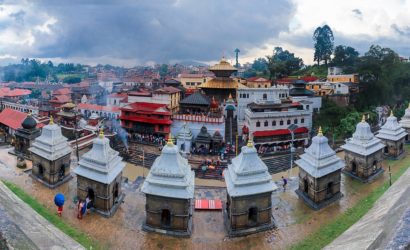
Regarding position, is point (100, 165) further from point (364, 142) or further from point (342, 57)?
point (342, 57)

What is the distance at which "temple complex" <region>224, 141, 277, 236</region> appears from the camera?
41.7 ft

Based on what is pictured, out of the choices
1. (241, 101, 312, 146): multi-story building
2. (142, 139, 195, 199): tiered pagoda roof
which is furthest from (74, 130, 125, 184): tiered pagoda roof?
(241, 101, 312, 146): multi-story building

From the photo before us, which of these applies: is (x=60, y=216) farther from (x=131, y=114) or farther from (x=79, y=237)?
(x=131, y=114)

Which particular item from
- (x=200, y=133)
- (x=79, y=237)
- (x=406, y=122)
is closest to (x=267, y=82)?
(x=200, y=133)

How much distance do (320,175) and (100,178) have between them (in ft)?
29.9

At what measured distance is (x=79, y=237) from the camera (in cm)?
1206

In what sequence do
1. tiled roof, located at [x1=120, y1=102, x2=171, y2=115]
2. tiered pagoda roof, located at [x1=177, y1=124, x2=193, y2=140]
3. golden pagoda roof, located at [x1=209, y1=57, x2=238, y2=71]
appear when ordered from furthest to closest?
golden pagoda roof, located at [x1=209, y1=57, x2=238, y2=71] → tiled roof, located at [x1=120, y1=102, x2=171, y2=115] → tiered pagoda roof, located at [x1=177, y1=124, x2=193, y2=140]

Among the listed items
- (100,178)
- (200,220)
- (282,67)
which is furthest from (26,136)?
(282,67)

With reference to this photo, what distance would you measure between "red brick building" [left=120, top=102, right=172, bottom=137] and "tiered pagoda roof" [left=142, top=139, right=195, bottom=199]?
666 inches

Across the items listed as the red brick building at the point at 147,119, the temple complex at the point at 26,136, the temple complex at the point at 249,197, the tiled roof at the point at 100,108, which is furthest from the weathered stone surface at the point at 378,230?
the tiled roof at the point at 100,108

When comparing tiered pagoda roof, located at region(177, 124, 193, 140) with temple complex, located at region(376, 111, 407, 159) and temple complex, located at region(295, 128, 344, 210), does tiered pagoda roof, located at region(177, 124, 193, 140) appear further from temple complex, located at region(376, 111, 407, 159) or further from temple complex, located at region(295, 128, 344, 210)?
temple complex, located at region(376, 111, 407, 159)

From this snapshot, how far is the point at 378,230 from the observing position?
9.29m

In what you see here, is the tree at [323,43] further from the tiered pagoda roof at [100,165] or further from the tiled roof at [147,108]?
the tiered pagoda roof at [100,165]

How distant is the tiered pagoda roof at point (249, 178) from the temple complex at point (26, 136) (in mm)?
12906
